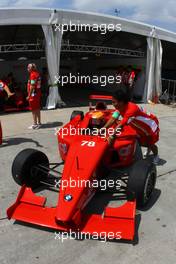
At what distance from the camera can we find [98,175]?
16.0 feet

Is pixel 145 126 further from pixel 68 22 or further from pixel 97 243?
pixel 68 22

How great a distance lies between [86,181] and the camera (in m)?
4.28

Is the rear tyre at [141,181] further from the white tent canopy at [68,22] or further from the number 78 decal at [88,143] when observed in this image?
the white tent canopy at [68,22]

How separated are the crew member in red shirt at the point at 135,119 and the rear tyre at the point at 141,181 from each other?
542 millimetres

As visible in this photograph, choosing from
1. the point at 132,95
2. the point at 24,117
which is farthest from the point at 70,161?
the point at 132,95

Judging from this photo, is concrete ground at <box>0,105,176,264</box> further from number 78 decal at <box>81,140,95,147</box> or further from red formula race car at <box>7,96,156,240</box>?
number 78 decal at <box>81,140,95,147</box>

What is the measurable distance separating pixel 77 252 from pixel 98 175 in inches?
51.2

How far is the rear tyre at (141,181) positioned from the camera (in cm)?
438

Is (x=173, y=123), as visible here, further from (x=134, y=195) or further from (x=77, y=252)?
(x=77, y=252)

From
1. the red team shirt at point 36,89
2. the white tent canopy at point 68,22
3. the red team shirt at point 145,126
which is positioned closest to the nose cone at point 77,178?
the red team shirt at point 145,126

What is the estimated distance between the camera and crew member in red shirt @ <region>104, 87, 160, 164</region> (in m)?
5.12

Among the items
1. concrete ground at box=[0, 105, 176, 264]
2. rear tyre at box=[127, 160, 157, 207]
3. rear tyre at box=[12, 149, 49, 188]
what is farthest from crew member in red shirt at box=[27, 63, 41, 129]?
rear tyre at box=[127, 160, 157, 207]

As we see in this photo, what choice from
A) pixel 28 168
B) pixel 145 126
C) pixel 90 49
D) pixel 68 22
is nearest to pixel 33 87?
pixel 68 22

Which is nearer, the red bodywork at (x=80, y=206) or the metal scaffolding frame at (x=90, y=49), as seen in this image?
the red bodywork at (x=80, y=206)
